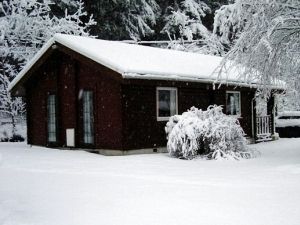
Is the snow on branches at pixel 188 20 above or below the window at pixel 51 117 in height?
above

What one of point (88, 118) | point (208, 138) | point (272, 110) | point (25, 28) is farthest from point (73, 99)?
point (272, 110)

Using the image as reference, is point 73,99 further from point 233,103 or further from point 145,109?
point 233,103

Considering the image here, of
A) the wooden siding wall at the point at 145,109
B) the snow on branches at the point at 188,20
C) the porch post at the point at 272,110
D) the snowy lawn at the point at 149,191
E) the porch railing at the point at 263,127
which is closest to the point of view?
the snowy lawn at the point at 149,191

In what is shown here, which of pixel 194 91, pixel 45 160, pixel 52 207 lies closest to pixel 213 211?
pixel 52 207

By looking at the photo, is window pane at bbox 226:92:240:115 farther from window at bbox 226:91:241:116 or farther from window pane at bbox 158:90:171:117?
window pane at bbox 158:90:171:117

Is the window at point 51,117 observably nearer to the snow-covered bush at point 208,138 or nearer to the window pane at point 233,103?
the snow-covered bush at point 208,138

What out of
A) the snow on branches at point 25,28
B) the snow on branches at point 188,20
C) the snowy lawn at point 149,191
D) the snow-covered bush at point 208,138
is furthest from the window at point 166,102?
the snow on branches at point 188,20

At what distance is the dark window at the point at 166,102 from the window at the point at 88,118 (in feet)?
7.88

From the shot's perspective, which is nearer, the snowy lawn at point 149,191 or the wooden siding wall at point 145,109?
the snowy lawn at point 149,191

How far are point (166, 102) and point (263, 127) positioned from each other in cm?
797

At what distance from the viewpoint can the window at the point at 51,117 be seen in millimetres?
19203

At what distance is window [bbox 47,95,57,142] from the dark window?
14.5ft

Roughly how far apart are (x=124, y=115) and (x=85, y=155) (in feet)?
6.06

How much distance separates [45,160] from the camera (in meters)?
14.7
